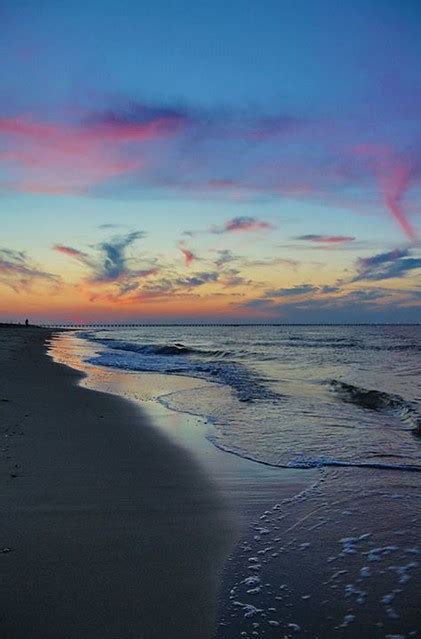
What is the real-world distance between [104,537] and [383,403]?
32.5ft

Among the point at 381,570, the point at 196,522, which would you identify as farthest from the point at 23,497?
the point at 381,570

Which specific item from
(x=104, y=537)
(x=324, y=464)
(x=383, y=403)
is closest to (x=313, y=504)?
(x=324, y=464)

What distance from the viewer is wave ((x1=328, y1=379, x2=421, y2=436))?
10302 millimetres

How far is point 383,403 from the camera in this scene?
12430 millimetres

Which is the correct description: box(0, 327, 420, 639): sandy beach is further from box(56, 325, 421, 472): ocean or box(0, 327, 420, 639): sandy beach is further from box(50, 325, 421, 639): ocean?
box(56, 325, 421, 472): ocean

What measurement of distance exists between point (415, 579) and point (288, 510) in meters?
1.53

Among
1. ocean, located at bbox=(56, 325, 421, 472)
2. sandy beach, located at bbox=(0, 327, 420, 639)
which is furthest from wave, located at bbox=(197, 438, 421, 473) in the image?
sandy beach, located at bbox=(0, 327, 420, 639)

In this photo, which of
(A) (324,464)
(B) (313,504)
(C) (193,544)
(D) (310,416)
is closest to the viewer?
(C) (193,544)

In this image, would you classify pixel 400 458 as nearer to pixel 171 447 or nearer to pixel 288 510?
pixel 288 510

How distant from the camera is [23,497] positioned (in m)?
4.81

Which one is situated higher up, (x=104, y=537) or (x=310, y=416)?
(x=104, y=537)

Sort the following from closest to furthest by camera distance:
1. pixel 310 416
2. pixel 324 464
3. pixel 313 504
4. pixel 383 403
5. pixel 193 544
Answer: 1. pixel 193 544
2. pixel 313 504
3. pixel 324 464
4. pixel 310 416
5. pixel 383 403

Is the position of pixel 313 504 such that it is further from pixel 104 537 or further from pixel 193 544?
pixel 104 537

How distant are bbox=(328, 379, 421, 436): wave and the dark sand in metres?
5.53
